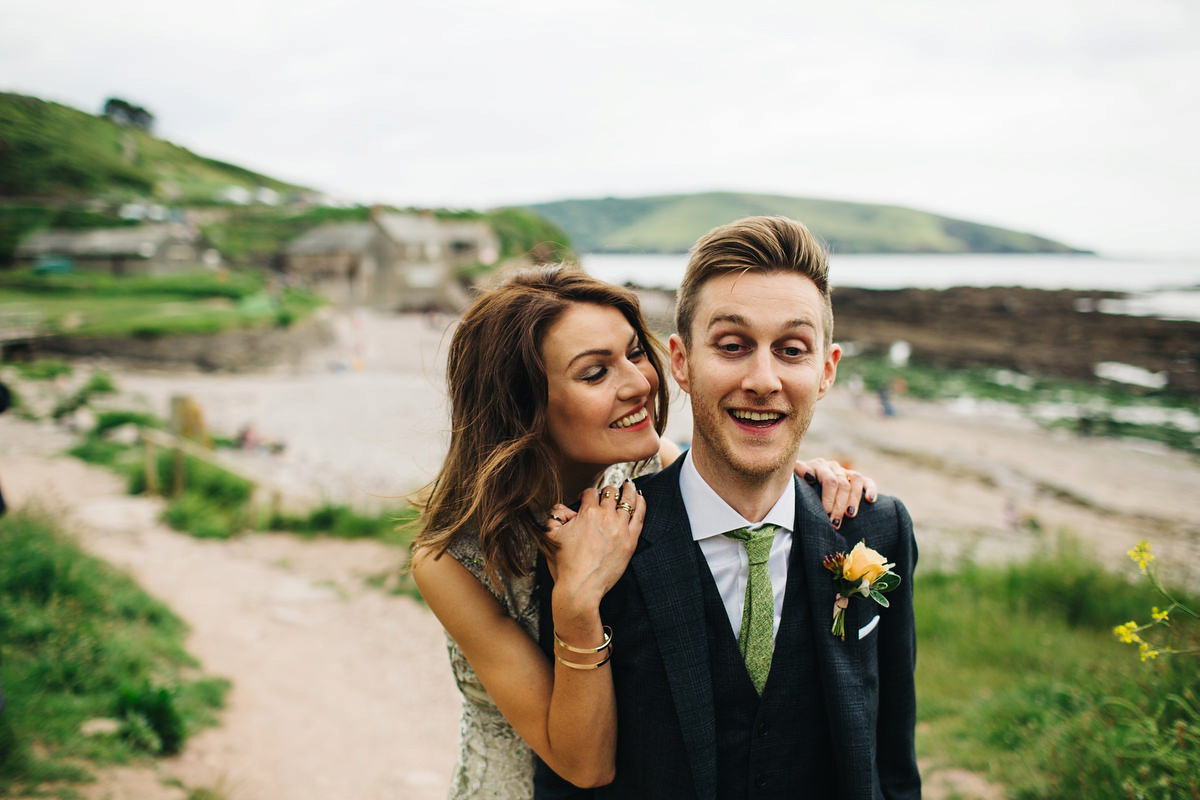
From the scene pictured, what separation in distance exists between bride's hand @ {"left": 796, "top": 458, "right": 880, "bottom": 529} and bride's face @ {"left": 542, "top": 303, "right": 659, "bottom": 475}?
57 cm

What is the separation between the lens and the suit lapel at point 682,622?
1.92 m

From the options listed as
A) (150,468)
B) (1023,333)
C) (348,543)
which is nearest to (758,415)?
(348,543)

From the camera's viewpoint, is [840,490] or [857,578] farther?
[840,490]

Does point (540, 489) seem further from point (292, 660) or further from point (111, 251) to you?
point (111, 251)

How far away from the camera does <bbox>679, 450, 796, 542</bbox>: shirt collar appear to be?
2.12m

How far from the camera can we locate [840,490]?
2289 mm

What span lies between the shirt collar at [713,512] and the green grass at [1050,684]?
2.00 meters

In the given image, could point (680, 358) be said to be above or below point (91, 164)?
below

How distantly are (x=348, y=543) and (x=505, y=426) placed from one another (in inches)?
322

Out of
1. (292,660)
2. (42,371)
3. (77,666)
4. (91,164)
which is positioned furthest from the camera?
(91,164)

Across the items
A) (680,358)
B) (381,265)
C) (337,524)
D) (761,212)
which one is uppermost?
(761,212)

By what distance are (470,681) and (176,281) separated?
5035cm

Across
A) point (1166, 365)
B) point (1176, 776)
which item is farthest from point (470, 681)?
point (1166, 365)

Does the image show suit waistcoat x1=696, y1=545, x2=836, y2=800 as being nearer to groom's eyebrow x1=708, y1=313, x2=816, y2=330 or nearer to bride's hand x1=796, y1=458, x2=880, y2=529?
bride's hand x1=796, y1=458, x2=880, y2=529
